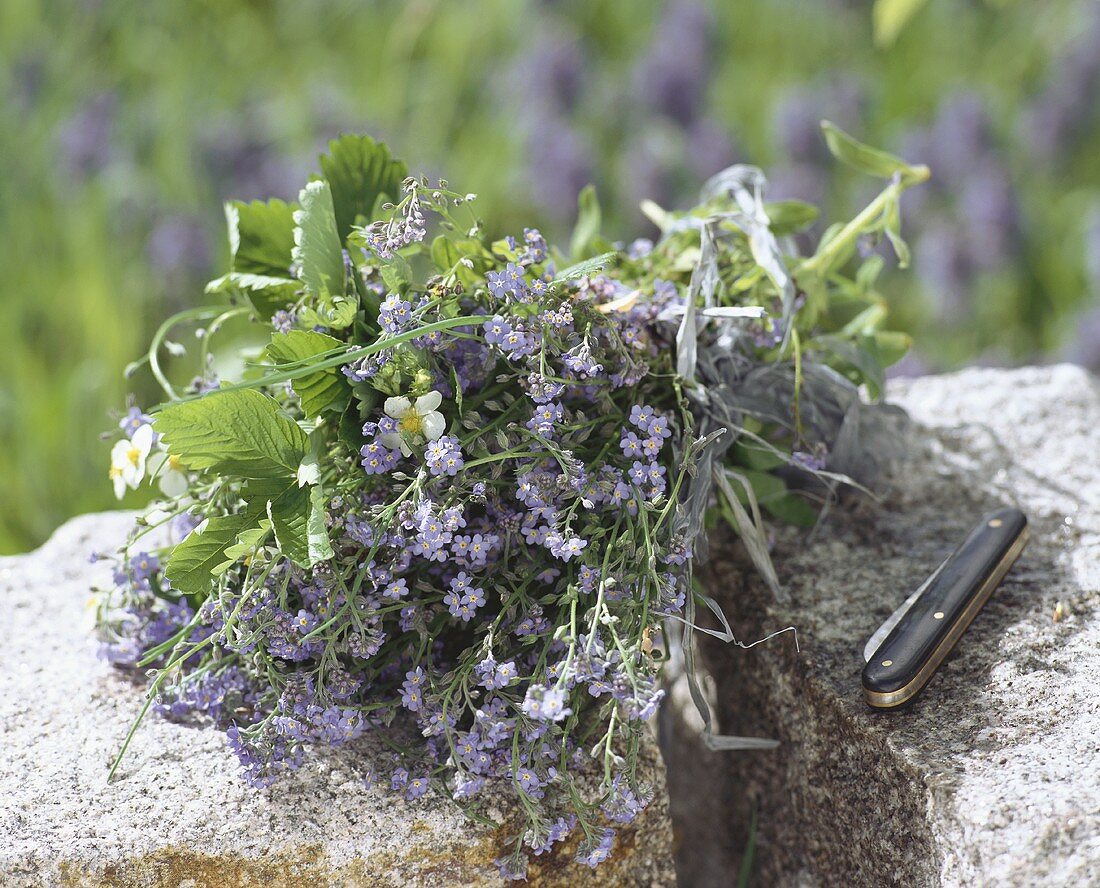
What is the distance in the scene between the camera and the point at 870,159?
3.44ft

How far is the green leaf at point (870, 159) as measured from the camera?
1.03 metres

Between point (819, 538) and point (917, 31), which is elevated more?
point (917, 31)

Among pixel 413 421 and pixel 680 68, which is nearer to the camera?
pixel 413 421

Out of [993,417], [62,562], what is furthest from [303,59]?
[993,417]

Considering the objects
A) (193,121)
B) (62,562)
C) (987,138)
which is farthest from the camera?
(193,121)

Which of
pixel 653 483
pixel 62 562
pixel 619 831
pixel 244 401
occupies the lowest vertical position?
pixel 619 831

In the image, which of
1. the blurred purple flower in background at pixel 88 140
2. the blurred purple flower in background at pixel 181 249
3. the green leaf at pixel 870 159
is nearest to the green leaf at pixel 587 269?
the green leaf at pixel 870 159

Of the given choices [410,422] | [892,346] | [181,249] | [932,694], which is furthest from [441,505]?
[181,249]

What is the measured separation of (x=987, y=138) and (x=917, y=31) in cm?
53

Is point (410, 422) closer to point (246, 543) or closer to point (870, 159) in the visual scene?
point (246, 543)

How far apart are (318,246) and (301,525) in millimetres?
226

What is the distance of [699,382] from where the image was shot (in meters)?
0.95

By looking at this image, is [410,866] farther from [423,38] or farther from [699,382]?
[423,38]

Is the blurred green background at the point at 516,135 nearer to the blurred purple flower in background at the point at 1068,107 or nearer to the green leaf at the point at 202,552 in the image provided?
the blurred purple flower in background at the point at 1068,107
